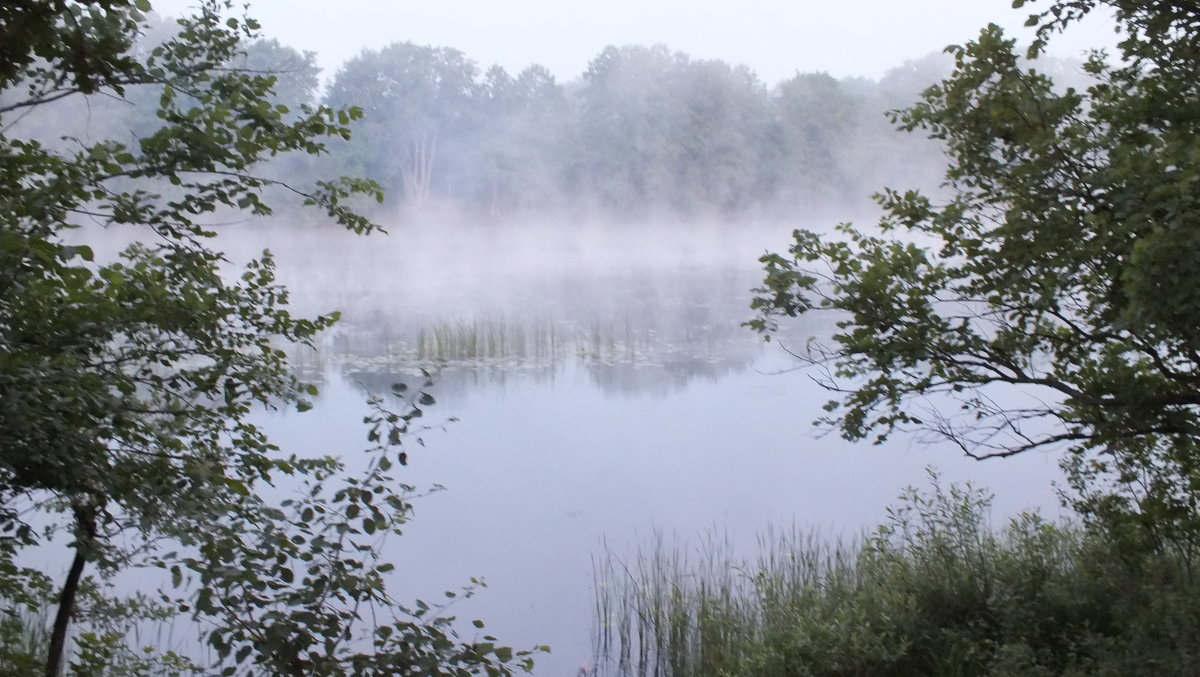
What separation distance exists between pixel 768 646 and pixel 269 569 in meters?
2.81

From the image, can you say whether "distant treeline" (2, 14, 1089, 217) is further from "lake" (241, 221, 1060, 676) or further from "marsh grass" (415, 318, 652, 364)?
"marsh grass" (415, 318, 652, 364)

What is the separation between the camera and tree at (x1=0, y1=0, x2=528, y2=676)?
183 cm

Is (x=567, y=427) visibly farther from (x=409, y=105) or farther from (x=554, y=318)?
(x=409, y=105)

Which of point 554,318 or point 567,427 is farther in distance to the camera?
point 554,318

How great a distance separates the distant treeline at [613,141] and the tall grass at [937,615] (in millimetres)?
11100

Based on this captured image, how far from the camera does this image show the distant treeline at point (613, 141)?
51.9 ft

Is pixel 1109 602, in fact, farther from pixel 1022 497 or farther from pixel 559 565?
pixel 1022 497

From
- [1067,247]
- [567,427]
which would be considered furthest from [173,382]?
[567,427]

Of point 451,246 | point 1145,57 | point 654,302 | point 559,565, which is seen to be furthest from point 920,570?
point 451,246

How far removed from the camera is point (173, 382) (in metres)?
2.83

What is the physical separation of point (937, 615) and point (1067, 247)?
2.02 m

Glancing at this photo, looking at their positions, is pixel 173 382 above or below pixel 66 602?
above

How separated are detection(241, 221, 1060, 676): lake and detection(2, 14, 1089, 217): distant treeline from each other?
1111mm

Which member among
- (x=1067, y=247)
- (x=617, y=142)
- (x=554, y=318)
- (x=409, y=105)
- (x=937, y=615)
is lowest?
(x=937, y=615)
